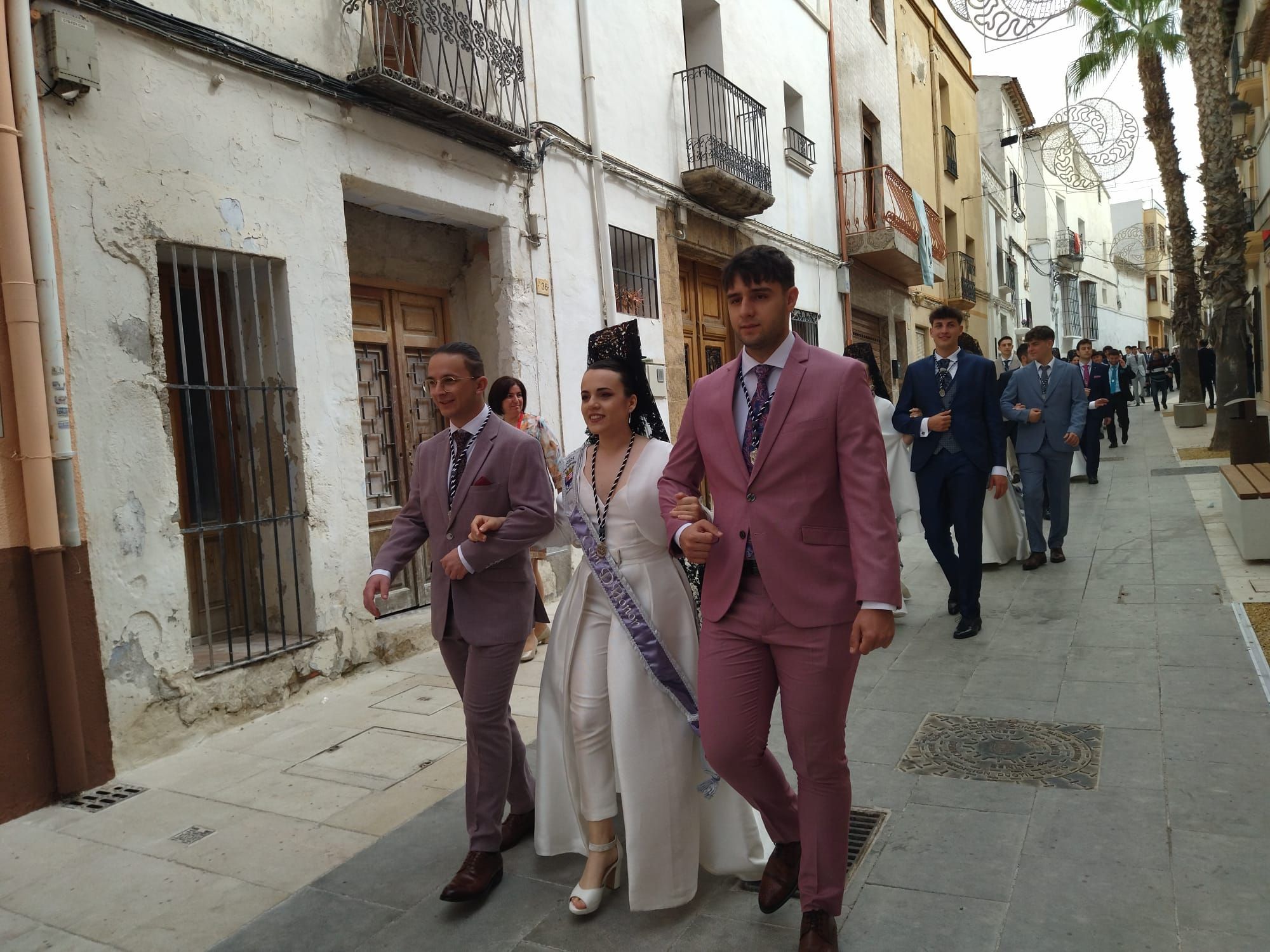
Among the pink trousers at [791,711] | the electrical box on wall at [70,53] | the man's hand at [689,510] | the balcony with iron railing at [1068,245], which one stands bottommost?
the pink trousers at [791,711]

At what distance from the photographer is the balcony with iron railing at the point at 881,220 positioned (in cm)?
1559

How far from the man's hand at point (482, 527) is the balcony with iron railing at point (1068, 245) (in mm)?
35943

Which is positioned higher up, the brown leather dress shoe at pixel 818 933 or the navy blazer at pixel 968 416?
the navy blazer at pixel 968 416

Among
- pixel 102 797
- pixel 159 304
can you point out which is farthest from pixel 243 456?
pixel 102 797

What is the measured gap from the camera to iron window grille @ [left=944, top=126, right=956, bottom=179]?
22016 millimetres

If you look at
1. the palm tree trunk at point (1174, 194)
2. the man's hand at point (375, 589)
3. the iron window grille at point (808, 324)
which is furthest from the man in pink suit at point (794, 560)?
the palm tree trunk at point (1174, 194)

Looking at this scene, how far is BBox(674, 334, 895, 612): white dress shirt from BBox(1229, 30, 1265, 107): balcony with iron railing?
1793 centimetres

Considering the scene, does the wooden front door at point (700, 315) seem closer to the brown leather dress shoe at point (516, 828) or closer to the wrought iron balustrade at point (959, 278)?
the brown leather dress shoe at point (516, 828)

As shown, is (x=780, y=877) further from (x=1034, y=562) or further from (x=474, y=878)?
(x=1034, y=562)

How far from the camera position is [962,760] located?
3.94 m

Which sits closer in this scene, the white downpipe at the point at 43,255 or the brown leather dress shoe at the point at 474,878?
the brown leather dress shoe at the point at 474,878

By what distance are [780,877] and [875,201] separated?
14.9 meters

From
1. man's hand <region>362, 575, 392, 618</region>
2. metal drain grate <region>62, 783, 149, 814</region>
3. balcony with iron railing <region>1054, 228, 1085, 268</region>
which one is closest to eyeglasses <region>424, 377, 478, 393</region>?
man's hand <region>362, 575, 392, 618</region>

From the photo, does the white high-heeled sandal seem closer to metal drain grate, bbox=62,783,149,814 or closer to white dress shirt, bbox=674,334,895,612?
white dress shirt, bbox=674,334,895,612
